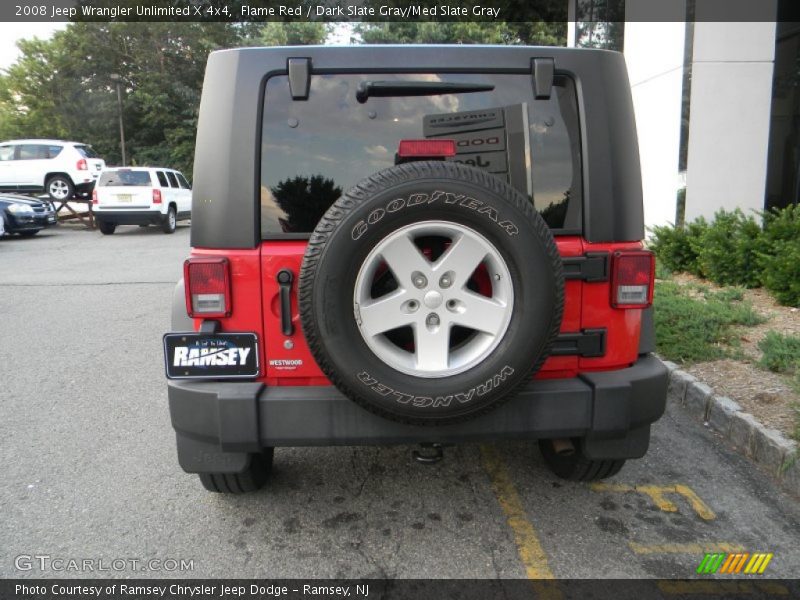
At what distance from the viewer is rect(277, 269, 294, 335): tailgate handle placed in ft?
8.25

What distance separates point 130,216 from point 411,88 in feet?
55.1

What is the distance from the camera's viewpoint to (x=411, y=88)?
2.53 meters

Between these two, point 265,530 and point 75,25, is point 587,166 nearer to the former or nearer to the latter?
point 265,530

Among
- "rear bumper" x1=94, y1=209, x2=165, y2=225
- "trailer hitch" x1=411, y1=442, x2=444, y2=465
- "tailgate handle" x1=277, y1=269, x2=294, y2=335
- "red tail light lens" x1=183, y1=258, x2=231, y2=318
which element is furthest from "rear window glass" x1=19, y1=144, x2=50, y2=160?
"trailer hitch" x1=411, y1=442, x2=444, y2=465

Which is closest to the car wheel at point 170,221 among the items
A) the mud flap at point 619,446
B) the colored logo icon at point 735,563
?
the mud flap at point 619,446

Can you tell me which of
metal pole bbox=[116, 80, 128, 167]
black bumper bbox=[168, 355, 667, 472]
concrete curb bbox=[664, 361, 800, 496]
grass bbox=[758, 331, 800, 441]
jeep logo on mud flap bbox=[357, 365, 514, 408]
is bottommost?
concrete curb bbox=[664, 361, 800, 496]

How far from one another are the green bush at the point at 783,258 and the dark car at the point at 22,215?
16362mm

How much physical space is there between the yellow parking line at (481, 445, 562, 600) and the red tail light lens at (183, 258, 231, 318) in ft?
5.45

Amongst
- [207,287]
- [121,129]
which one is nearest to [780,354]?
→ [207,287]

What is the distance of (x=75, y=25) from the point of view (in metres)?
35.4

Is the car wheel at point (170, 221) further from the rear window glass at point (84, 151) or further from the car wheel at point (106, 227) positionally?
the rear window glass at point (84, 151)

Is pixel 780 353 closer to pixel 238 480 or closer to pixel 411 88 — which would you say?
pixel 411 88

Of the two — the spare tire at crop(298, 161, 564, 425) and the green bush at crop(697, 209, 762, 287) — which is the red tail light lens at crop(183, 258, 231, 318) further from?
the green bush at crop(697, 209, 762, 287)

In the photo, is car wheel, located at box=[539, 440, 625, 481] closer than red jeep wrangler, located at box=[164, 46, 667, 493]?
No
